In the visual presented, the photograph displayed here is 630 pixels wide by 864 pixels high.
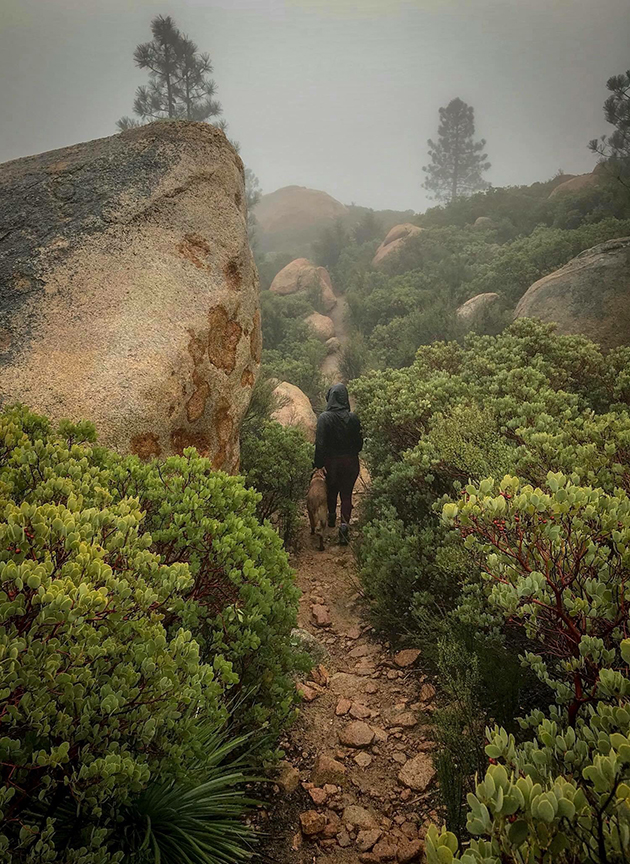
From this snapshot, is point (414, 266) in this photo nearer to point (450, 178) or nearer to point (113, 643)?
point (113, 643)

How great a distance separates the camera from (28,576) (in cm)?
150

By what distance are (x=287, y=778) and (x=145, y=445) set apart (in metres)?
2.57

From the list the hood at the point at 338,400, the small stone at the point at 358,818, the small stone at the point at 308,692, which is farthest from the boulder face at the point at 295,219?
the small stone at the point at 358,818

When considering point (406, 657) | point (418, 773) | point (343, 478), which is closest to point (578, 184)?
point (343, 478)

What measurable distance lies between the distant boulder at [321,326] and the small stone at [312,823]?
16153mm

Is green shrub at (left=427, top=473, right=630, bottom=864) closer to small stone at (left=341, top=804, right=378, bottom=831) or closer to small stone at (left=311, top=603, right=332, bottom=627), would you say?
small stone at (left=341, top=804, right=378, bottom=831)

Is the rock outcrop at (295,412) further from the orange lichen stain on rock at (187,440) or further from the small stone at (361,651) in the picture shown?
the small stone at (361,651)

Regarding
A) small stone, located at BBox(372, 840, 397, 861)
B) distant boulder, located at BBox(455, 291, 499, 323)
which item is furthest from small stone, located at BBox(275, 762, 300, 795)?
distant boulder, located at BBox(455, 291, 499, 323)

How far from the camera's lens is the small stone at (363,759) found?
311cm

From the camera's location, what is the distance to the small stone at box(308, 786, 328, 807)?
9.15 feet

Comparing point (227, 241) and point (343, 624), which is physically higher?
point (227, 241)

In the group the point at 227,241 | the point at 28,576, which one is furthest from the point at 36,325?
the point at 28,576

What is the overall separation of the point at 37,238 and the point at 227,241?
1826 mm

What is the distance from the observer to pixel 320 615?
16.3 ft
